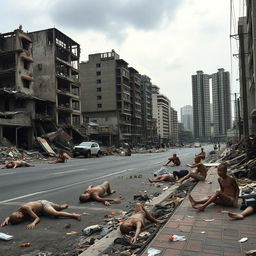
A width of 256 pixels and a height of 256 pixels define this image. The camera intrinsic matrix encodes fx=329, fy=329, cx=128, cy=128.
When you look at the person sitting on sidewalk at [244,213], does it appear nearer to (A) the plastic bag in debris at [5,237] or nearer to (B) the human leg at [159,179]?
(A) the plastic bag in debris at [5,237]

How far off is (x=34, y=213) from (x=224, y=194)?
3885 millimetres

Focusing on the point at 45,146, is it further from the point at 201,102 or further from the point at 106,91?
the point at 201,102

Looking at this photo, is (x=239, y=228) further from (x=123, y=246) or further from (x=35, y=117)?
(x=35, y=117)

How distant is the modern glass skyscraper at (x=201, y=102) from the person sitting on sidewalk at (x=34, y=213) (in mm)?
109542

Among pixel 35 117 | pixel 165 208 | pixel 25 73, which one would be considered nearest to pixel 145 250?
pixel 165 208

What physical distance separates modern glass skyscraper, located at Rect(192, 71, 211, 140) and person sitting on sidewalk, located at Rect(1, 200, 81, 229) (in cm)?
10954

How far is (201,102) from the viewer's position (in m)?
130

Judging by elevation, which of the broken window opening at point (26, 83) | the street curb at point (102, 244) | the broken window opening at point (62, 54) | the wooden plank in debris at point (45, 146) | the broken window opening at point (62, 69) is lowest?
the street curb at point (102, 244)

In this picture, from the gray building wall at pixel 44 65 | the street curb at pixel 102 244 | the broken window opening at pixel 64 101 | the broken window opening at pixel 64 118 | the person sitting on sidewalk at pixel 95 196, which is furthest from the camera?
the broken window opening at pixel 64 101

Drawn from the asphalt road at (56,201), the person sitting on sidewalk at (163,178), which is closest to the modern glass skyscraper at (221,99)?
the person sitting on sidewalk at (163,178)

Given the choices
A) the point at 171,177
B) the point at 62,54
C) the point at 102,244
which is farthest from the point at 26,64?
the point at 102,244

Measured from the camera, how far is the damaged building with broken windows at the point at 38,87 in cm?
4666

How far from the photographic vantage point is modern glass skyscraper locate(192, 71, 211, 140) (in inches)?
4771

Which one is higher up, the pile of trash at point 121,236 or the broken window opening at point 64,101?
the broken window opening at point 64,101
